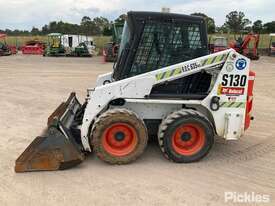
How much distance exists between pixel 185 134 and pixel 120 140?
919 mm

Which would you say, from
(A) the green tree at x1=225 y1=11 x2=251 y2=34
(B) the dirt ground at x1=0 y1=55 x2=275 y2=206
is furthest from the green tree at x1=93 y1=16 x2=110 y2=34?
(B) the dirt ground at x1=0 y1=55 x2=275 y2=206

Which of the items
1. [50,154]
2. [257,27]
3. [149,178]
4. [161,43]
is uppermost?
[257,27]

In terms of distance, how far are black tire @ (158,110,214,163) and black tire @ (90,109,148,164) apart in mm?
289

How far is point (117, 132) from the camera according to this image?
5.47 m

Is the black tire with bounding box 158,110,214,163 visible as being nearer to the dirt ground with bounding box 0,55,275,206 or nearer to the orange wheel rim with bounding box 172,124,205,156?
the orange wheel rim with bounding box 172,124,205,156

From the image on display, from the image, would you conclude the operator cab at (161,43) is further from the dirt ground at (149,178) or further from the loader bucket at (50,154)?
the loader bucket at (50,154)

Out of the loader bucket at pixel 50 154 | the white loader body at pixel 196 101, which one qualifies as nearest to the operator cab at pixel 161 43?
the white loader body at pixel 196 101

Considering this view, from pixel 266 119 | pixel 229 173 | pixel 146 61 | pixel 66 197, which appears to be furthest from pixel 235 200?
pixel 266 119

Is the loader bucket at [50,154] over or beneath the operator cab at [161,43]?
beneath

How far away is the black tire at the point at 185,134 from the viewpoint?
543cm

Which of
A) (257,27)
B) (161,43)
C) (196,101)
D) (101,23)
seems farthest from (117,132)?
(101,23)

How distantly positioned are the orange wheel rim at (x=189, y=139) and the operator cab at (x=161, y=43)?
1.58 feet

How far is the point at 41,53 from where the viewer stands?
1291 inches

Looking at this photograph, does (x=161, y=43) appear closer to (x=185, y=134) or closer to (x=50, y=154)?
(x=185, y=134)
